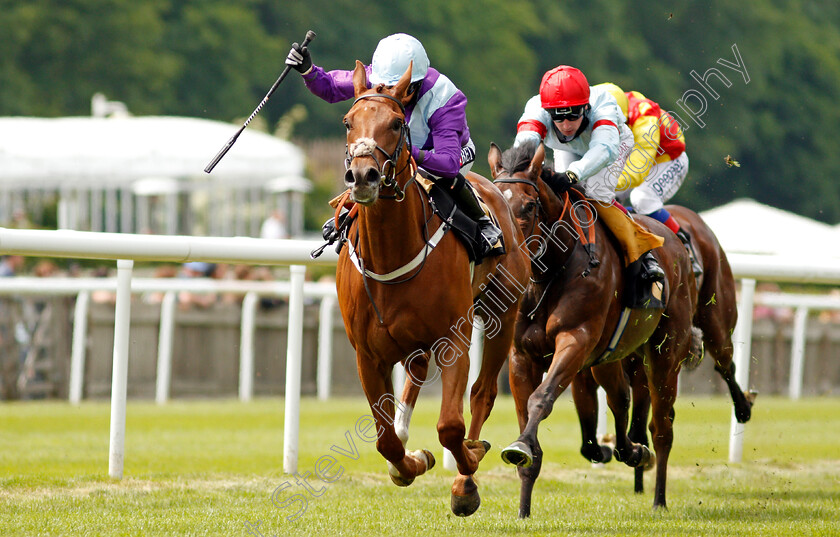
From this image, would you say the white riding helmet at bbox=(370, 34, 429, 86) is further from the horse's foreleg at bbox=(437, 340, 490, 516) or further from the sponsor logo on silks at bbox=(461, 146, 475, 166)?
the horse's foreleg at bbox=(437, 340, 490, 516)

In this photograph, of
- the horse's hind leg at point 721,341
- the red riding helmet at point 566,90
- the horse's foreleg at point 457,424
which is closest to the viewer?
the horse's foreleg at point 457,424

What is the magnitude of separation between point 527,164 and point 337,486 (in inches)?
80.0

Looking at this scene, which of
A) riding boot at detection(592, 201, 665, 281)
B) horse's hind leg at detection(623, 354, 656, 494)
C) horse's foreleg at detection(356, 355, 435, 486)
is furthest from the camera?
horse's hind leg at detection(623, 354, 656, 494)

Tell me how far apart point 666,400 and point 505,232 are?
1.70m

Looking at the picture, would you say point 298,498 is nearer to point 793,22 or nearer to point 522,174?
point 522,174

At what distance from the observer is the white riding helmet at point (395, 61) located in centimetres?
533

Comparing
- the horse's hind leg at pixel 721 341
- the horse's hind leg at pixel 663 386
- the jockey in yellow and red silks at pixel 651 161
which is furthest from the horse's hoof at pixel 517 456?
the horse's hind leg at pixel 721 341

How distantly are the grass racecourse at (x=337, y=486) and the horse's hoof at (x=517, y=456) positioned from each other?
0.33 metres

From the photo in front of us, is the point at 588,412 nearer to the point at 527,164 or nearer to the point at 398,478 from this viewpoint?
the point at 527,164

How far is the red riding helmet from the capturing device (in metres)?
6.47

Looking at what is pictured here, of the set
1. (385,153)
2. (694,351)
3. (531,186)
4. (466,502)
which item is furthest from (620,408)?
(385,153)

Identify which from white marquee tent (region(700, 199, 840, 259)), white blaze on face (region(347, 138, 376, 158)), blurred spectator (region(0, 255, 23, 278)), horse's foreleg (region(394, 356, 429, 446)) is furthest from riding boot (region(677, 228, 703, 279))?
white marquee tent (region(700, 199, 840, 259))

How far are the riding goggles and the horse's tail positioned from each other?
1.69 meters

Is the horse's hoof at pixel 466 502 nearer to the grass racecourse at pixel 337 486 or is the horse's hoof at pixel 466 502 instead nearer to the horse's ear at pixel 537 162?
the grass racecourse at pixel 337 486
